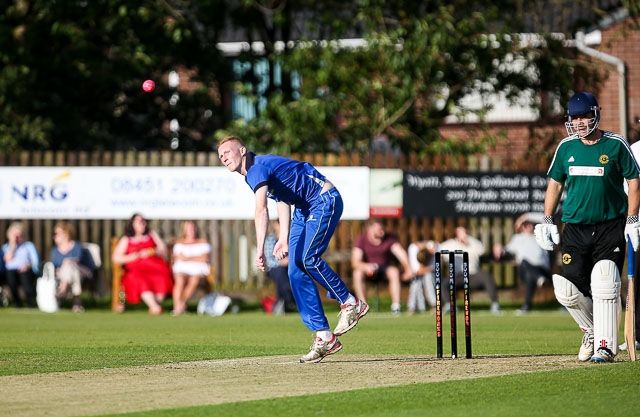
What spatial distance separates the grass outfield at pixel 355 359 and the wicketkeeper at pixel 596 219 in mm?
377

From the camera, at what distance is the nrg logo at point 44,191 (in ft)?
71.6

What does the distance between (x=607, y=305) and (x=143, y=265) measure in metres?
11.5

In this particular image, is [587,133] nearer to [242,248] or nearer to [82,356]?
[82,356]

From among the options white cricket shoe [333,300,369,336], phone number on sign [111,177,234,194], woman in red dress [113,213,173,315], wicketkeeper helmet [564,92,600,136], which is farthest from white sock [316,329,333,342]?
phone number on sign [111,177,234,194]

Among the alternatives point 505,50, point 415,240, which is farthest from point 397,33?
point 415,240

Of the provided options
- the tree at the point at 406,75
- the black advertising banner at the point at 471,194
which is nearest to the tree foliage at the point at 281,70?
the tree at the point at 406,75

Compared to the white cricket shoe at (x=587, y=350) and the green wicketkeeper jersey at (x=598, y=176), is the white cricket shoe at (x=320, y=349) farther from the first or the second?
the green wicketkeeper jersey at (x=598, y=176)

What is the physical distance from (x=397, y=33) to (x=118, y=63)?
5582 millimetres

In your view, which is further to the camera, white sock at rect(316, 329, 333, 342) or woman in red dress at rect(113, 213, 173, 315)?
woman in red dress at rect(113, 213, 173, 315)

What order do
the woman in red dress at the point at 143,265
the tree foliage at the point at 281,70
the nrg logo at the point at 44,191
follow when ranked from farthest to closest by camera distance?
the tree foliage at the point at 281,70, the nrg logo at the point at 44,191, the woman in red dress at the point at 143,265

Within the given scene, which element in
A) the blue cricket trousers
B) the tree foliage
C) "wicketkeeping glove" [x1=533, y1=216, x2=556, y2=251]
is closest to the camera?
the blue cricket trousers

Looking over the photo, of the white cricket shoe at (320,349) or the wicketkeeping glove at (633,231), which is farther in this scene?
the white cricket shoe at (320,349)

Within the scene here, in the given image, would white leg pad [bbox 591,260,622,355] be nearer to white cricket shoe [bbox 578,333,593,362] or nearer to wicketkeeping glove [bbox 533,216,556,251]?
white cricket shoe [bbox 578,333,593,362]

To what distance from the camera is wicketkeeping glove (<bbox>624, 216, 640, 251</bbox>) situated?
9.62m
